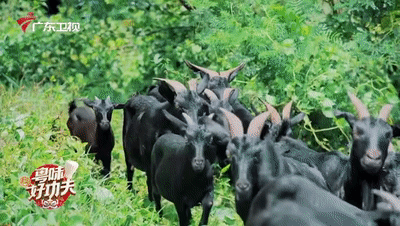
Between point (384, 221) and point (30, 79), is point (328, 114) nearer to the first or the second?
point (384, 221)

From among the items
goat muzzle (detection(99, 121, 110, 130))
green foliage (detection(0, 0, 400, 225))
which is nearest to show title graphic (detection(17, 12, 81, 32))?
green foliage (detection(0, 0, 400, 225))

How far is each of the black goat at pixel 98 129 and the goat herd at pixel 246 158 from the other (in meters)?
0.01

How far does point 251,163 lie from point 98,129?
4.00 meters

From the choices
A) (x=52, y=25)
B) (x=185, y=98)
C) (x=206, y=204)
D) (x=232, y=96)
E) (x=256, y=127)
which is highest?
(x=256, y=127)

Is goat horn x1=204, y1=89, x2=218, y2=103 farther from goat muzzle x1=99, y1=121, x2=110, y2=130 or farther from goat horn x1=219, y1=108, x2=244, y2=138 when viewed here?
goat horn x1=219, y1=108, x2=244, y2=138

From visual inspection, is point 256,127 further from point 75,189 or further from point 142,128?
point 142,128

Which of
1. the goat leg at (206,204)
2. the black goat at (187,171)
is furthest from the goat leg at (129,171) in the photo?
the goat leg at (206,204)

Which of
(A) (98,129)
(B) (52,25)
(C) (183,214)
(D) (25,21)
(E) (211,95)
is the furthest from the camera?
(D) (25,21)

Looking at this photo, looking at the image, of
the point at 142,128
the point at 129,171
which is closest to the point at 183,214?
the point at 142,128

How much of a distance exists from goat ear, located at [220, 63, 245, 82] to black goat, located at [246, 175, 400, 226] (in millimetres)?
4540

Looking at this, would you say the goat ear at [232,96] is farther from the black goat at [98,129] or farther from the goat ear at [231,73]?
the black goat at [98,129]

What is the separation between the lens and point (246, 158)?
16.6ft

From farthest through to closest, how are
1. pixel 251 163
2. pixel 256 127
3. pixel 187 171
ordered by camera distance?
pixel 187 171 < pixel 256 127 < pixel 251 163

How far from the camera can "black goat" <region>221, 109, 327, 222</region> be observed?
16.4ft
